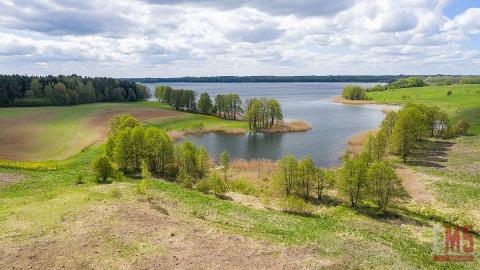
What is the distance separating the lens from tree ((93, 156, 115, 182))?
4231cm

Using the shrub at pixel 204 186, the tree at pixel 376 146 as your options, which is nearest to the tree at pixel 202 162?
the shrub at pixel 204 186

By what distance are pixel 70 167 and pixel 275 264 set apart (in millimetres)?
39323

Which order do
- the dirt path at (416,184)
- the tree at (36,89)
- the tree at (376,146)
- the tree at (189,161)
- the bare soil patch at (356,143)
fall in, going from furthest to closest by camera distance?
the tree at (36,89) → the bare soil patch at (356,143) → the tree at (376,146) → the tree at (189,161) → the dirt path at (416,184)

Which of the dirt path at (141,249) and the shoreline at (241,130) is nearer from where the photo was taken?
the dirt path at (141,249)

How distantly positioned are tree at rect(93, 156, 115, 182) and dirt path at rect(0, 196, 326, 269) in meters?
14.2

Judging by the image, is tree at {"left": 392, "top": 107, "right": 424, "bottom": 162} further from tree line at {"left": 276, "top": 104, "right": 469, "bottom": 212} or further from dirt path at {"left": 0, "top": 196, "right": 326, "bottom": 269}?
dirt path at {"left": 0, "top": 196, "right": 326, "bottom": 269}

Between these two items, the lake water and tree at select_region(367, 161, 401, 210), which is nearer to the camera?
tree at select_region(367, 161, 401, 210)

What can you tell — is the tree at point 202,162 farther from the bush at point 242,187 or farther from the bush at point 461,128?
the bush at point 461,128

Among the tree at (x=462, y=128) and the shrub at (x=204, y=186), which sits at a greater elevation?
the tree at (x=462, y=128)

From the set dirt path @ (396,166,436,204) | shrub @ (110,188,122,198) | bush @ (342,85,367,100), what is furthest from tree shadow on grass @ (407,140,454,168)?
bush @ (342,85,367,100)

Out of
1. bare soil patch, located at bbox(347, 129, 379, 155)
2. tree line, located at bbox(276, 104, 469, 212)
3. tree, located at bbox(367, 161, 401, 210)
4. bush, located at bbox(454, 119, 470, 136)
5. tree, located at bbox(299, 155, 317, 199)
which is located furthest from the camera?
bush, located at bbox(454, 119, 470, 136)

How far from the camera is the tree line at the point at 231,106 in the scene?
313 feet

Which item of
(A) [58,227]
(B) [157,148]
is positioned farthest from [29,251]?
(B) [157,148]

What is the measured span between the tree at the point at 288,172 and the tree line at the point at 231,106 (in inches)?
2129
